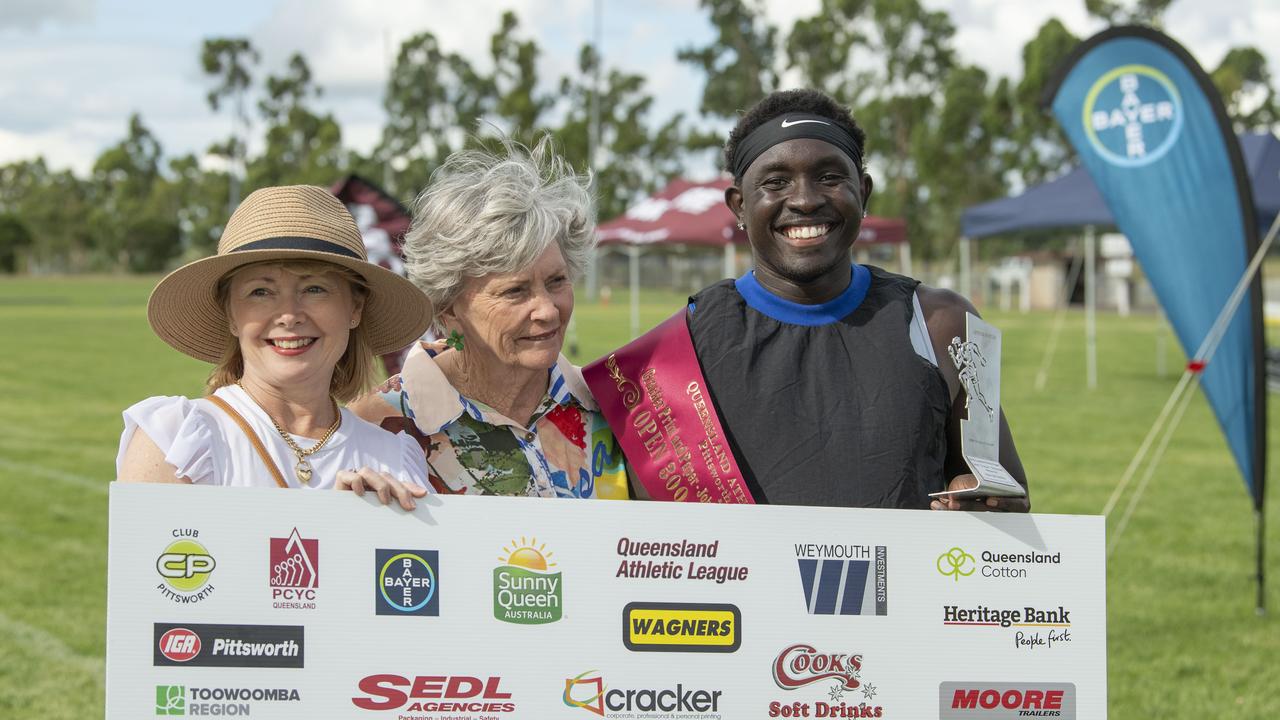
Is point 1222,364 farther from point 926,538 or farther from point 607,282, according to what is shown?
point 607,282

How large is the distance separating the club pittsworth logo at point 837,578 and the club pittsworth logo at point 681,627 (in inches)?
5.7

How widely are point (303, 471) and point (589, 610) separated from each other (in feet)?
2.00

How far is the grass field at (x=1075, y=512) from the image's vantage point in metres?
4.95

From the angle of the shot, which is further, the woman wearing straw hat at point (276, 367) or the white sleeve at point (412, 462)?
the white sleeve at point (412, 462)

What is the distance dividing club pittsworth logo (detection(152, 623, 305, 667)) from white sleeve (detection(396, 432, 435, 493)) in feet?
1.29

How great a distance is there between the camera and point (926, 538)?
7.38 feet

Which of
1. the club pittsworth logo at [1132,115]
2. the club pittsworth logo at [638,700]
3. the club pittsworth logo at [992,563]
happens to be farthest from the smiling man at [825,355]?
the club pittsworth logo at [1132,115]

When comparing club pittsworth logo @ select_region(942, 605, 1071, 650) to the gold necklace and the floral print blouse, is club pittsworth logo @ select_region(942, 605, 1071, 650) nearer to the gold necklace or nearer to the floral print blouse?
the floral print blouse

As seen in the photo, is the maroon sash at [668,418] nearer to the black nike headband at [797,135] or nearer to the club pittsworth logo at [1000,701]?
the black nike headband at [797,135]

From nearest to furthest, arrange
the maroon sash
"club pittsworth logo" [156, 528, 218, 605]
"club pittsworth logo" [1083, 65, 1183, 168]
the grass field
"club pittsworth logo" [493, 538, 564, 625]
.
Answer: "club pittsworth logo" [156, 528, 218, 605] < "club pittsworth logo" [493, 538, 564, 625] < the maroon sash < the grass field < "club pittsworth logo" [1083, 65, 1183, 168]

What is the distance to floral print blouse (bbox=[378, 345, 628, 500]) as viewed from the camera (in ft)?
8.42

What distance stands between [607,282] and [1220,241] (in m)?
57.5

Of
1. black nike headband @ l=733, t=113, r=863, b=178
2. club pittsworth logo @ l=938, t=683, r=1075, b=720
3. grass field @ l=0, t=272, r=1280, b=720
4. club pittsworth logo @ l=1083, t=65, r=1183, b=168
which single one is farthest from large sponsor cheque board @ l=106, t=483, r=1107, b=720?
club pittsworth logo @ l=1083, t=65, r=1183, b=168

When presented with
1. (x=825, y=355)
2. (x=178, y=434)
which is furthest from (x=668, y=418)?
(x=178, y=434)
